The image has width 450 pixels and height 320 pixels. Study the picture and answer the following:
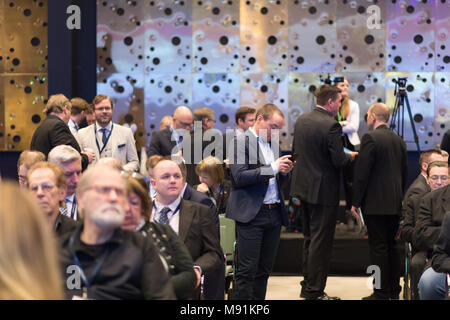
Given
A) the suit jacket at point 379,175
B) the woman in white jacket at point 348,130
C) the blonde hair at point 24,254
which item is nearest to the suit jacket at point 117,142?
the suit jacket at point 379,175

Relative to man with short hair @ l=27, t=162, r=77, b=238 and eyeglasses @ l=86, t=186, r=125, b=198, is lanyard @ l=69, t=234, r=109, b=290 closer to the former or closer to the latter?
eyeglasses @ l=86, t=186, r=125, b=198

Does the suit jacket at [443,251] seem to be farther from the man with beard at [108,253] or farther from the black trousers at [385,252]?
the black trousers at [385,252]

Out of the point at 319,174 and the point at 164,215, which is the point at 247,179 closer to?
the point at 319,174

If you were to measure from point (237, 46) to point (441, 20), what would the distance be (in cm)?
272

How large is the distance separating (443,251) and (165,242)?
1.66 meters

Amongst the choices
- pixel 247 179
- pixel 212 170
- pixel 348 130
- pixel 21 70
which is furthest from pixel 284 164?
pixel 21 70

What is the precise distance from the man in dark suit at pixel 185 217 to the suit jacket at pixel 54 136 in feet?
6.06

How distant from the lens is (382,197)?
5.74 m

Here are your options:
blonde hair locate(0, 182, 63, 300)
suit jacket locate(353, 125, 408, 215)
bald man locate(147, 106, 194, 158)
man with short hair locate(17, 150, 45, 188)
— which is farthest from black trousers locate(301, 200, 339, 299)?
blonde hair locate(0, 182, 63, 300)

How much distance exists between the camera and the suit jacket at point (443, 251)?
3.64m

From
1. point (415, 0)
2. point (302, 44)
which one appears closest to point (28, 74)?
point (302, 44)

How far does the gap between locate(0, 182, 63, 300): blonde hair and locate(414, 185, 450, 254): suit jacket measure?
3.39 meters

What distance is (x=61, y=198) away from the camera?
3.26 metres
